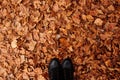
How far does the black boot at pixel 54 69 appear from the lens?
1.79m

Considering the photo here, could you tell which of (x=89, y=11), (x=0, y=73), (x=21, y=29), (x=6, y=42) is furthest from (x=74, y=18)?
(x=0, y=73)

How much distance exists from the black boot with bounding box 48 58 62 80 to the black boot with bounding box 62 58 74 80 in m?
0.04

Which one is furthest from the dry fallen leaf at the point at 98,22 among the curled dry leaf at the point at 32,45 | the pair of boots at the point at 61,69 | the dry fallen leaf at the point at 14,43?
the dry fallen leaf at the point at 14,43

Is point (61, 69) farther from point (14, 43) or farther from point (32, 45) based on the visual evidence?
point (14, 43)

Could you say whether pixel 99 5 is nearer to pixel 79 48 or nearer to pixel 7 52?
pixel 79 48

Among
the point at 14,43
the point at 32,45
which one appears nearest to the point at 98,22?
the point at 32,45

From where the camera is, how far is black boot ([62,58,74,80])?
1.77 metres

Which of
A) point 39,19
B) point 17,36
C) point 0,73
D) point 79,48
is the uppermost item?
point 39,19

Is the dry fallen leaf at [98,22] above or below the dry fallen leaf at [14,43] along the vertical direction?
above

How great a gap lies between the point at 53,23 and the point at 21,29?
0.25 meters

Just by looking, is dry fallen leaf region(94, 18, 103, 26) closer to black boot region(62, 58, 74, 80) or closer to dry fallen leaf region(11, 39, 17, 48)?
black boot region(62, 58, 74, 80)

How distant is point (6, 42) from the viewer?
189 cm

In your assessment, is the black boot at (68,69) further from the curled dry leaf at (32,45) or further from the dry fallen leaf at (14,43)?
the dry fallen leaf at (14,43)

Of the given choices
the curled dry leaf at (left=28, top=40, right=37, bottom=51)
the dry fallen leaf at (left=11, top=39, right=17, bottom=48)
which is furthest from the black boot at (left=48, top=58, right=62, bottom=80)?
the dry fallen leaf at (left=11, top=39, right=17, bottom=48)
